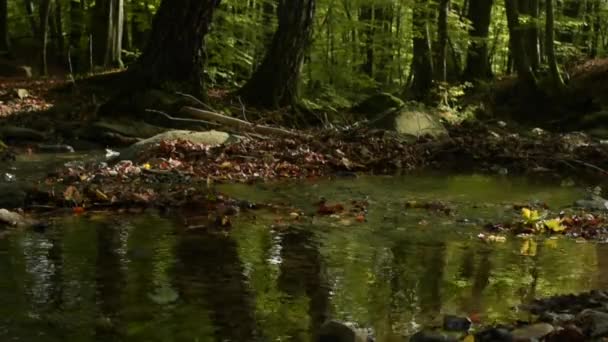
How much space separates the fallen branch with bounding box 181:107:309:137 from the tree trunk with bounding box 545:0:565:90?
32.5 feet

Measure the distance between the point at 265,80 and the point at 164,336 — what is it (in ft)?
37.5

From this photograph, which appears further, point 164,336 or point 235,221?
point 235,221

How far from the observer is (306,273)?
5.20 metres

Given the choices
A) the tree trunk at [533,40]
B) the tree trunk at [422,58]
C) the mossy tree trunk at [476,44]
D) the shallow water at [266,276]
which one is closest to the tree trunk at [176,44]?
the shallow water at [266,276]

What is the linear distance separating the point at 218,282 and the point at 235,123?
8.21 metres

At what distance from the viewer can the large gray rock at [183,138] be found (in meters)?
10.7

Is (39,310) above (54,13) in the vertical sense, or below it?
below

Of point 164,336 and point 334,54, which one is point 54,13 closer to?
point 334,54

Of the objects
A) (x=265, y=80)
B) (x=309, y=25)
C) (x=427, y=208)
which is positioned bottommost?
(x=427, y=208)

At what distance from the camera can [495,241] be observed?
654 centimetres

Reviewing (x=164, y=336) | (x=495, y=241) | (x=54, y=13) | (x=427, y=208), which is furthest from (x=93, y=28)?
(x=164, y=336)

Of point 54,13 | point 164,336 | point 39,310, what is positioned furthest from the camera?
point 54,13

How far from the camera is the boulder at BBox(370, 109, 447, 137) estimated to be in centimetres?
1367

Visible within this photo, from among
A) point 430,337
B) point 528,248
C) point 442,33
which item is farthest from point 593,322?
point 442,33
